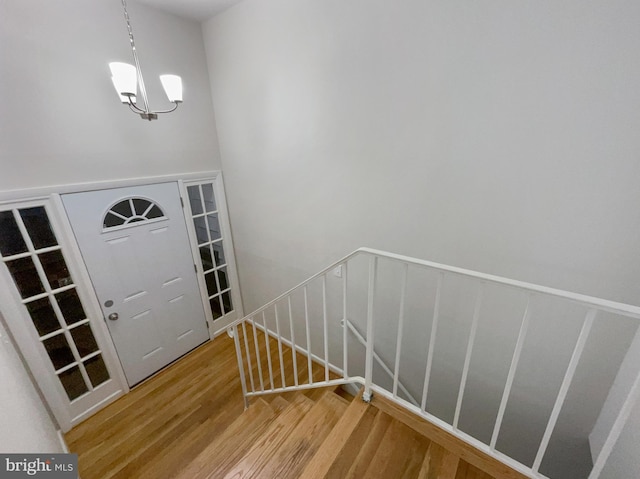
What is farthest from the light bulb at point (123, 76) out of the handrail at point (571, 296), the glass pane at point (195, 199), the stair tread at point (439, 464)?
the stair tread at point (439, 464)

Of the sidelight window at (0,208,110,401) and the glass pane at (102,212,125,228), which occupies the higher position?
the glass pane at (102,212,125,228)

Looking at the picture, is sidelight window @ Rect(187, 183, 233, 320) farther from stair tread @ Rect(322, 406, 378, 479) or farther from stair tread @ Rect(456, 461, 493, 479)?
stair tread @ Rect(456, 461, 493, 479)

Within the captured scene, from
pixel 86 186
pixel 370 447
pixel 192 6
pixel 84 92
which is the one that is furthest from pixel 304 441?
pixel 192 6

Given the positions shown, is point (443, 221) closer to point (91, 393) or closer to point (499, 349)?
point (499, 349)

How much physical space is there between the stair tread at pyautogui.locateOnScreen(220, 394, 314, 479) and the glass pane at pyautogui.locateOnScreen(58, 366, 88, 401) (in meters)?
1.69

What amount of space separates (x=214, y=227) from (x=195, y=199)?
42cm

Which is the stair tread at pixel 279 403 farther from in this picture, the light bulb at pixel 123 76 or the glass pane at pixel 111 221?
the light bulb at pixel 123 76

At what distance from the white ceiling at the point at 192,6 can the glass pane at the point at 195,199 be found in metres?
1.58

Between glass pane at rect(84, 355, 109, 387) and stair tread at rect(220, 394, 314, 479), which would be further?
glass pane at rect(84, 355, 109, 387)

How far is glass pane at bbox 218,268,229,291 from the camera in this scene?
3.36 metres

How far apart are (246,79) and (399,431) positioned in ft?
9.68

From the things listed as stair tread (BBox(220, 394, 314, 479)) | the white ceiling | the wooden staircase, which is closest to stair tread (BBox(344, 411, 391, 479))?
the wooden staircase

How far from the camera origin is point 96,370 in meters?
2.45

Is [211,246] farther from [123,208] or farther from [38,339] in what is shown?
[38,339]
